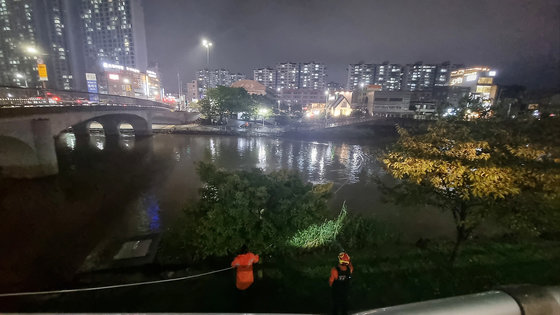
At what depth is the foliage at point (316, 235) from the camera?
26.5ft

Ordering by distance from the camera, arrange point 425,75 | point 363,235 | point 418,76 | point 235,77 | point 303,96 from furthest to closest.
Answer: point 235,77
point 418,76
point 425,75
point 303,96
point 363,235

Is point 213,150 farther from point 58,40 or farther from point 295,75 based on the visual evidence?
point 295,75

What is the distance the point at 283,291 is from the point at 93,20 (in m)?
154

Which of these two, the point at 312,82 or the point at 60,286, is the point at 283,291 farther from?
the point at 312,82

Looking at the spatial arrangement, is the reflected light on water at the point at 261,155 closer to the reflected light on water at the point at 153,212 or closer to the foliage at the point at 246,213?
the reflected light on water at the point at 153,212

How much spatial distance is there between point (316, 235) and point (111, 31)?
5621 inches

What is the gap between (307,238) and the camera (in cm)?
820

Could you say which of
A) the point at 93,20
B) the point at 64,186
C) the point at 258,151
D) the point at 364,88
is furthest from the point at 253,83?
the point at 93,20

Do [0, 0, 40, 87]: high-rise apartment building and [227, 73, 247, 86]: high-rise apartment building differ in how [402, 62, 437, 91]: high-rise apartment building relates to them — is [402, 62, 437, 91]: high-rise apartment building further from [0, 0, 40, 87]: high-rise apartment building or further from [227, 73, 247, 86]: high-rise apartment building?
[0, 0, 40, 87]: high-rise apartment building

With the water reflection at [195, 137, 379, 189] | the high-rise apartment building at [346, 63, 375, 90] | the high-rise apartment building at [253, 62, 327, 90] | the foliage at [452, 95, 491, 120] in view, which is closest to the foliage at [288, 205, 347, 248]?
the foliage at [452, 95, 491, 120]

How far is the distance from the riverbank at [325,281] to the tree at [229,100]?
44757 mm

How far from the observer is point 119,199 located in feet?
50.6

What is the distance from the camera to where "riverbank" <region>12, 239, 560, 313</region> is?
6.19 meters

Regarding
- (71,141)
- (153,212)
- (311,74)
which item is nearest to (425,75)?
(311,74)
